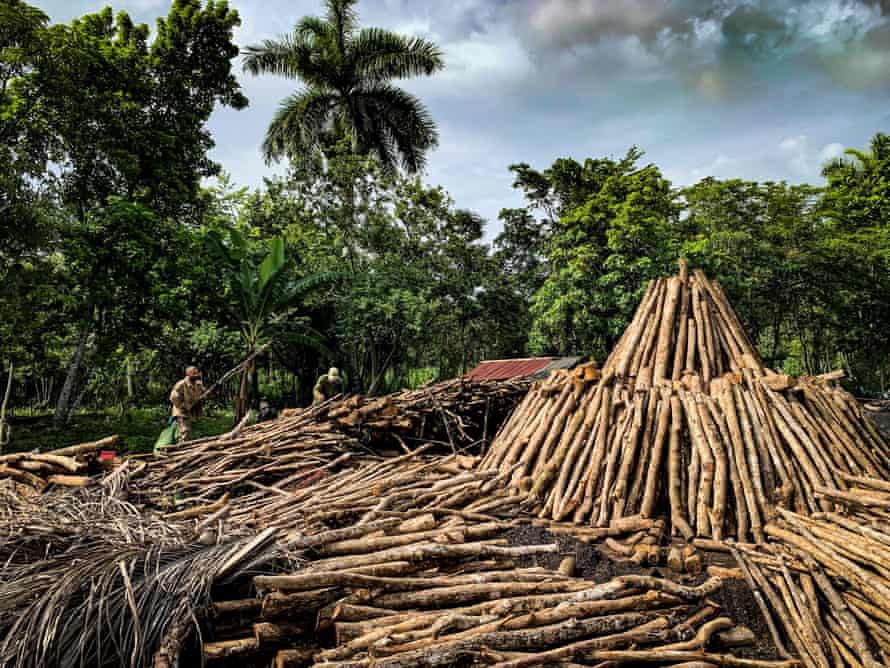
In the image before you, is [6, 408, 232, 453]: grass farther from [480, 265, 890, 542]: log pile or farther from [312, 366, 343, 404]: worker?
[480, 265, 890, 542]: log pile

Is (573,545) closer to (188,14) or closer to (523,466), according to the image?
(523,466)

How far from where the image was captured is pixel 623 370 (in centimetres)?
555

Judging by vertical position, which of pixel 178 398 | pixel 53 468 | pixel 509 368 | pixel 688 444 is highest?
pixel 178 398

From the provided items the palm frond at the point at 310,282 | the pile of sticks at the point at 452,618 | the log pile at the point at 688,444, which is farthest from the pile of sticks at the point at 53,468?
the palm frond at the point at 310,282

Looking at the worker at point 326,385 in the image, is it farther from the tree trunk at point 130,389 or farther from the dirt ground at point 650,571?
the tree trunk at point 130,389

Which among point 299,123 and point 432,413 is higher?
point 299,123

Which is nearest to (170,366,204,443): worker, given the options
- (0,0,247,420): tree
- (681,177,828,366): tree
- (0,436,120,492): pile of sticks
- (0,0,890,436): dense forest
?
(0,436,120,492): pile of sticks

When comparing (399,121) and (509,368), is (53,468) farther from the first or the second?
(399,121)

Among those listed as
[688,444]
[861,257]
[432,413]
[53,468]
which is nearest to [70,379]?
→ [53,468]

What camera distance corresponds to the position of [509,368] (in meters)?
14.5

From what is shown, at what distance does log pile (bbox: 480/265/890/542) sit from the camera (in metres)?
4.09

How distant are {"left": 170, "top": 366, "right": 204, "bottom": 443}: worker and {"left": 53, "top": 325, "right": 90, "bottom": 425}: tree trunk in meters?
6.73

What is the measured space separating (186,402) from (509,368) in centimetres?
889

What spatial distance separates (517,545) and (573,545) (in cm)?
39
